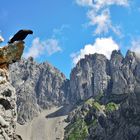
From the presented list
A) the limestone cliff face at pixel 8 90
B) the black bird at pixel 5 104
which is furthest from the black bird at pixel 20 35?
the black bird at pixel 5 104

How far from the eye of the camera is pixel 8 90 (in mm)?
24750

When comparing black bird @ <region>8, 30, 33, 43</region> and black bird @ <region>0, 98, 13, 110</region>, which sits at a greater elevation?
black bird @ <region>8, 30, 33, 43</region>

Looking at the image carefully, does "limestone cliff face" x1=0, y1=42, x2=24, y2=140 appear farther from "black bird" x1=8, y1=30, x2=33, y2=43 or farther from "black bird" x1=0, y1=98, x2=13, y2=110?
"black bird" x1=8, y1=30, x2=33, y2=43

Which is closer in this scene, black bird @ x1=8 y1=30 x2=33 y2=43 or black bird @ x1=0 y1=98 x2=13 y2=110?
black bird @ x1=8 y1=30 x2=33 y2=43


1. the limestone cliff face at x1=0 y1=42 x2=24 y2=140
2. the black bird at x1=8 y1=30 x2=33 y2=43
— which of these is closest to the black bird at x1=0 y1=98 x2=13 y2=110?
the limestone cliff face at x1=0 y1=42 x2=24 y2=140

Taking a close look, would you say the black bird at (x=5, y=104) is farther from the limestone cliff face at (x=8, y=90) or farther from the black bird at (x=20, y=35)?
the black bird at (x=20, y=35)

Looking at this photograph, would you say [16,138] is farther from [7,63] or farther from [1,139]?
[7,63]

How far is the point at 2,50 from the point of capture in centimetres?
2498

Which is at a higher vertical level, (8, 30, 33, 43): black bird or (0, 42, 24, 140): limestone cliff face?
(8, 30, 33, 43): black bird

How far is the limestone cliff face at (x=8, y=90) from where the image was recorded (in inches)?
946

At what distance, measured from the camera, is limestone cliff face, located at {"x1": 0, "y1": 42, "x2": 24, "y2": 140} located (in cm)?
2403

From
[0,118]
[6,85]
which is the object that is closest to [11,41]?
[6,85]

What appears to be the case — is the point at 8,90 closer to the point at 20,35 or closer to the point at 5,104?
the point at 5,104

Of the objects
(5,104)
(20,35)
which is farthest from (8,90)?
(20,35)
